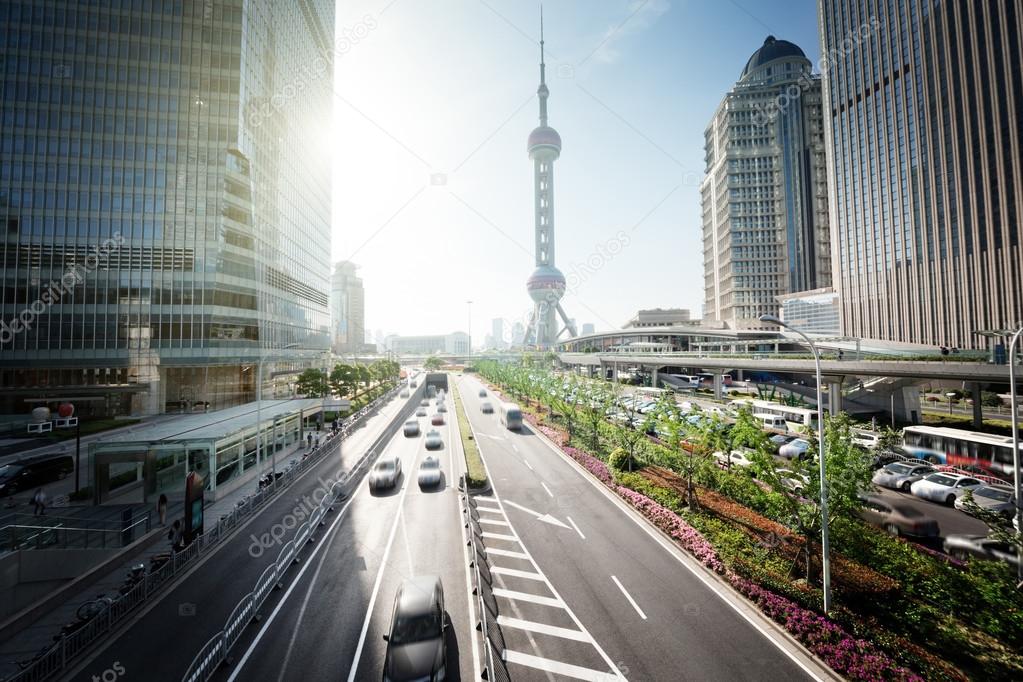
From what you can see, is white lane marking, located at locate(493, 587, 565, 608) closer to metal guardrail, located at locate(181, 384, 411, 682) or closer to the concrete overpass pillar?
metal guardrail, located at locate(181, 384, 411, 682)

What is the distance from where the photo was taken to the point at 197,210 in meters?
47.9

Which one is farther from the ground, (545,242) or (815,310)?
(545,242)

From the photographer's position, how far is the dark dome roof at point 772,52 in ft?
372

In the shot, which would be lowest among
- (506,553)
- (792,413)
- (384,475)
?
(506,553)

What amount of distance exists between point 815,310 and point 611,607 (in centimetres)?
9656

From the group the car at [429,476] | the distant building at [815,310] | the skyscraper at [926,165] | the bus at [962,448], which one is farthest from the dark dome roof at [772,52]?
the car at [429,476]

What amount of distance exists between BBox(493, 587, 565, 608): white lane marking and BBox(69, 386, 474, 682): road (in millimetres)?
1158

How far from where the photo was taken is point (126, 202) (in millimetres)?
46531

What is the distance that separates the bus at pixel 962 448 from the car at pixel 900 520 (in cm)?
1219

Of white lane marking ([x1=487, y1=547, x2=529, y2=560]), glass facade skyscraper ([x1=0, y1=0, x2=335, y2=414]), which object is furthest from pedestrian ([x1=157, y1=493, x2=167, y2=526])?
glass facade skyscraper ([x1=0, y1=0, x2=335, y2=414])

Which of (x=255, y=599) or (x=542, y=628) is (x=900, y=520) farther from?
(x=255, y=599)

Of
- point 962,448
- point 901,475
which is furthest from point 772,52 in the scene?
point 901,475

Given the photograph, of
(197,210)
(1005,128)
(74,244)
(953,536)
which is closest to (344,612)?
(953,536)

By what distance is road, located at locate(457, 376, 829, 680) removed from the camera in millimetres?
11062
